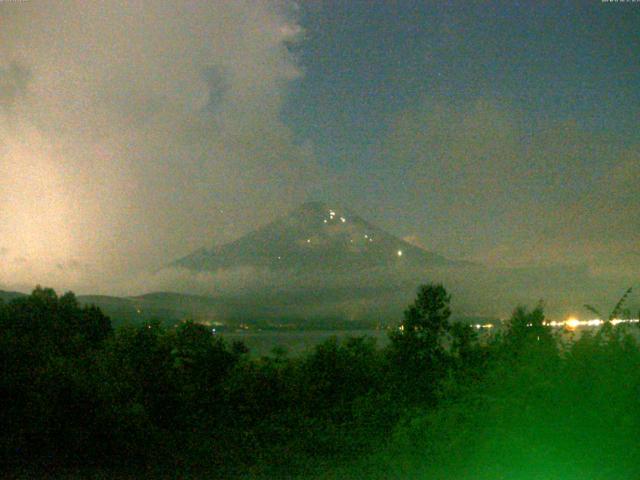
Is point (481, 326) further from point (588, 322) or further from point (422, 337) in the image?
point (588, 322)

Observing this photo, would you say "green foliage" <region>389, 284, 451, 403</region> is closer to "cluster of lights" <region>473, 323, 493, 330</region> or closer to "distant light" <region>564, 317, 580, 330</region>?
"cluster of lights" <region>473, 323, 493, 330</region>

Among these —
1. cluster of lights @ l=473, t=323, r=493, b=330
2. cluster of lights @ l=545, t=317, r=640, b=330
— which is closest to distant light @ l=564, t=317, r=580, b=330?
cluster of lights @ l=545, t=317, r=640, b=330

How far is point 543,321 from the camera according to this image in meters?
10.2

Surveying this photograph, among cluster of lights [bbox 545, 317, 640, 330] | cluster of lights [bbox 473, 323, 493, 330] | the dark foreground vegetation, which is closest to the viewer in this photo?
the dark foreground vegetation

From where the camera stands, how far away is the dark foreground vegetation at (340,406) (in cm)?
687

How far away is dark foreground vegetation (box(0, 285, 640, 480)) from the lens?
6.87 metres

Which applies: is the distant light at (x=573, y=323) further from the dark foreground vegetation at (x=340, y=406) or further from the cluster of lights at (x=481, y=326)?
the cluster of lights at (x=481, y=326)

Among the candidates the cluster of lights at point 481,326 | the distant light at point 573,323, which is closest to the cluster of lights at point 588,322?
the distant light at point 573,323

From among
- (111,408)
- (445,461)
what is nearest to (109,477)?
(111,408)

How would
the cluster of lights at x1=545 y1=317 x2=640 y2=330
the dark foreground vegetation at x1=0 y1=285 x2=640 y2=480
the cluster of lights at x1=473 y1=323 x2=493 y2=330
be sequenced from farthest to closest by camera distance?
the cluster of lights at x1=473 y1=323 x2=493 y2=330, the cluster of lights at x1=545 y1=317 x2=640 y2=330, the dark foreground vegetation at x1=0 y1=285 x2=640 y2=480

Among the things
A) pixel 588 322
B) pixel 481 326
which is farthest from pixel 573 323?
pixel 481 326

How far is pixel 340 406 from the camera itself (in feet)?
37.6

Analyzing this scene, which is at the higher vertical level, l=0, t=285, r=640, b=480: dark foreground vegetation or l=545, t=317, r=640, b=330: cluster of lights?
l=545, t=317, r=640, b=330: cluster of lights

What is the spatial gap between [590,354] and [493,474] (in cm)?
177
